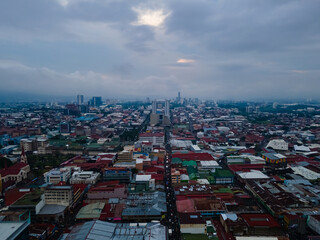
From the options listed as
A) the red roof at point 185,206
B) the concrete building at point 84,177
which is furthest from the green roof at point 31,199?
the red roof at point 185,206

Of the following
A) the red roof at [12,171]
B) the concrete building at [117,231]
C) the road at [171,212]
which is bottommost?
the road at [171,212]

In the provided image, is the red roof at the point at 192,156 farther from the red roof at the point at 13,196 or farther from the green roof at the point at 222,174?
the red roof at the point at 13,196

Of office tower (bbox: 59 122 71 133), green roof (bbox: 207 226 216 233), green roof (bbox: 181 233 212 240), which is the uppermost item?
office tower (bbox: 59 122 71 133)

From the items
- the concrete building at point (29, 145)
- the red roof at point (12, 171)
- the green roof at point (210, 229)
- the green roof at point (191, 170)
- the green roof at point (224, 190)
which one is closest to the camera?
the green roof at point (210, 229)

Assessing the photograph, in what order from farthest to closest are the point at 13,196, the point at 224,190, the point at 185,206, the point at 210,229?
the point at 224,190 → the point at 13,196 → the point at 185,206 → the point at 210,229

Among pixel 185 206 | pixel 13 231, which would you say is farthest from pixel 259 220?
pixel 13 231

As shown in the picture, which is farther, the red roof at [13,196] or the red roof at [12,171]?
the red roof at [12,171]

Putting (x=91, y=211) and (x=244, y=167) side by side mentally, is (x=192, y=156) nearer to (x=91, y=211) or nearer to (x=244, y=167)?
(x=244, y=167)

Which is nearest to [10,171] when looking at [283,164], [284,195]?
[284,195]

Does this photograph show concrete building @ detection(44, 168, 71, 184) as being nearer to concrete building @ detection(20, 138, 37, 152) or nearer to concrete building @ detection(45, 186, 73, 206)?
concrete building @ detection(45, 186, 73, 206)

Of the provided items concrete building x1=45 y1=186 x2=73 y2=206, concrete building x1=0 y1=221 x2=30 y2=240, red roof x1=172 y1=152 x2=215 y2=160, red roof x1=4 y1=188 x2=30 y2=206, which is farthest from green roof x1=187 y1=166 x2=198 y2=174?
concrete building x1=0 y1=221 x2=30 y2=240

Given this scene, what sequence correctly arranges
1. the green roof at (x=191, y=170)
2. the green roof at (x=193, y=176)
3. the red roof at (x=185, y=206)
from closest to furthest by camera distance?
the red roof at (x=185, y=206), the green roof at (x=193, y=176), the green roof at (x=191, y=170)
